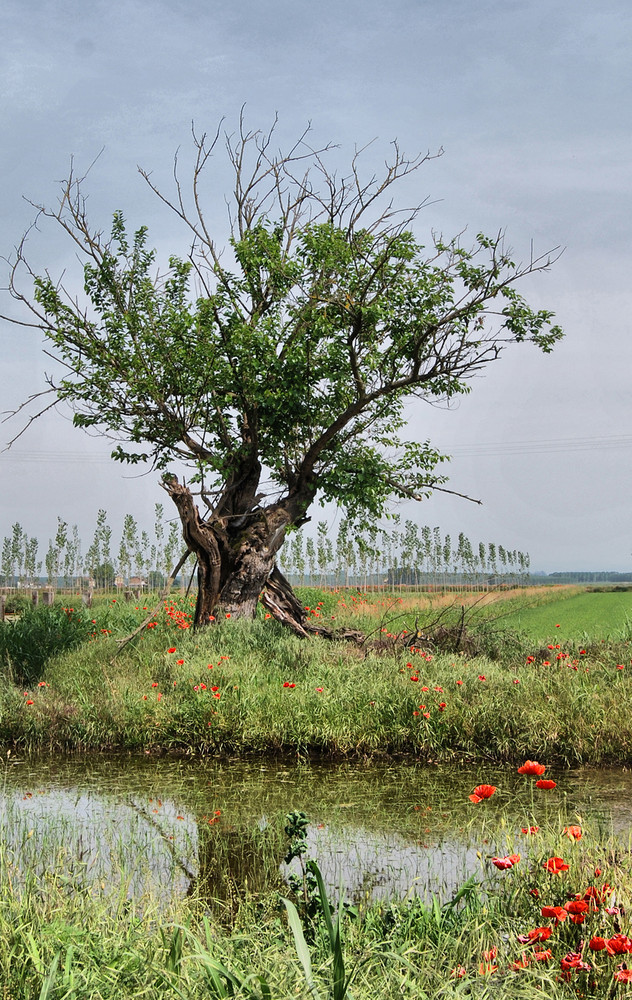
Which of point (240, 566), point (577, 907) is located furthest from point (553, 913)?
point (240, 566)

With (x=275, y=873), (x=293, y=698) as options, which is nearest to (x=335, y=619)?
(x=293, y=698)

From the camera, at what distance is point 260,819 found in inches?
263

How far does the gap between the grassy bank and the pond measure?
0.42 metres

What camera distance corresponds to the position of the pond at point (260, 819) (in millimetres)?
5383

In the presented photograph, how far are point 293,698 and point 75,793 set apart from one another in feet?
9.49

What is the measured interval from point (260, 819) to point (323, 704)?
2.97 meters

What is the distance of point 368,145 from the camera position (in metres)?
15.1

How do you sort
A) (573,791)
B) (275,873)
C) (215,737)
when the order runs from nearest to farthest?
(275,873), (573,791), (215,737)

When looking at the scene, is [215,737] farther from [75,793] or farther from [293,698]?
[75,793]


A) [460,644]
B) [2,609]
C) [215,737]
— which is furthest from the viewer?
[2,609]

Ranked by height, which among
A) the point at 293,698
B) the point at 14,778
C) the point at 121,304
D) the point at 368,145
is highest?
the point at 368,145

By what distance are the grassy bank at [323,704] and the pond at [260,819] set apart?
0.42 m

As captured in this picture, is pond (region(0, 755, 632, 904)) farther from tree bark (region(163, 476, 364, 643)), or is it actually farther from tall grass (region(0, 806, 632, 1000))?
Answer: tree bark (region(163, 476, 364, 643))

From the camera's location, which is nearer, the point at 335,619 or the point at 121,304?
the point at 121,304
